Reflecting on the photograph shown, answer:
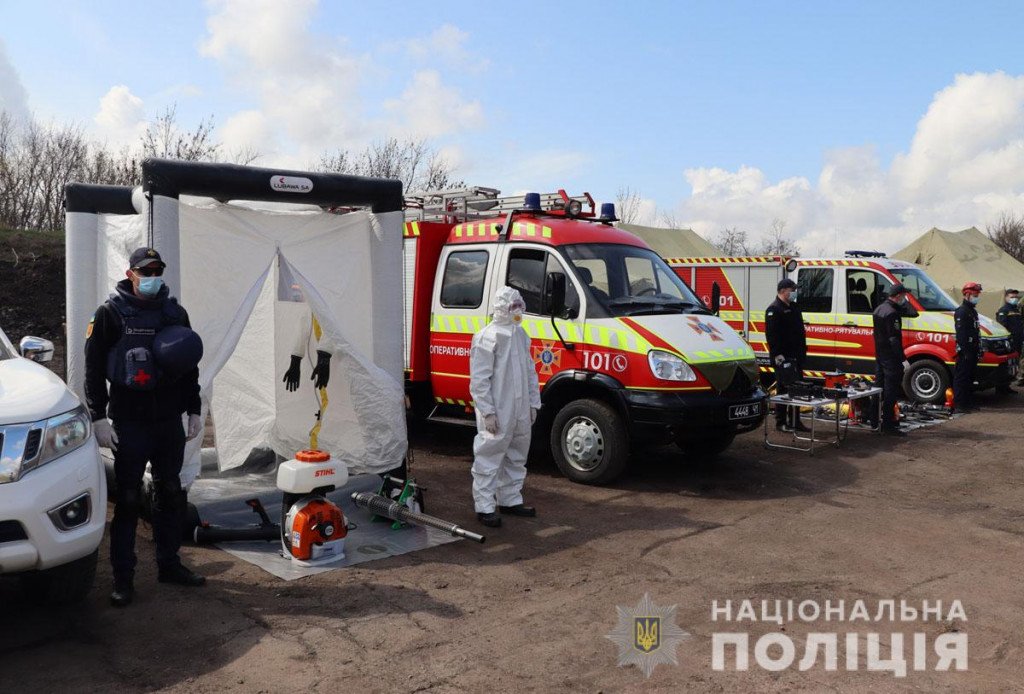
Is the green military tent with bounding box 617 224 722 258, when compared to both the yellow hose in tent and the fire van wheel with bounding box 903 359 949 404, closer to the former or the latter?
the fire van wheel with bounding box 903 359 949 404

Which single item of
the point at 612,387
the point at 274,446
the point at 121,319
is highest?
the point at 121,319

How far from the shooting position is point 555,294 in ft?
25.8

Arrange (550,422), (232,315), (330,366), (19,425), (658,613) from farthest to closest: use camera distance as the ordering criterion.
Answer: (550,422)
(330,366)
(232,315)
(658,613)
(19,425)

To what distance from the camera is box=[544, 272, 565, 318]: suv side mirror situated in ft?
25.7

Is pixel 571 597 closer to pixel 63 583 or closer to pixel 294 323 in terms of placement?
pixel 63 583

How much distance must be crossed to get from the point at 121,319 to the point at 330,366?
104 inches

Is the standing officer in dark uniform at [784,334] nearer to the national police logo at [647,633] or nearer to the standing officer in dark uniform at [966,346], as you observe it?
the standing officer in dark uniform at [966,346]

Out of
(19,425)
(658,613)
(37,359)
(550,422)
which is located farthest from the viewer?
(550,422)

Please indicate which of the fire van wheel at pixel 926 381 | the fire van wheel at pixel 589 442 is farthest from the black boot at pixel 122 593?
the fire van wheel at pixel 926 381

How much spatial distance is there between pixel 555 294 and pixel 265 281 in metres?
2.63

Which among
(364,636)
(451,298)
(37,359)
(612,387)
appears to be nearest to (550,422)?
(612,387)

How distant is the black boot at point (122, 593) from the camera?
4781 mm

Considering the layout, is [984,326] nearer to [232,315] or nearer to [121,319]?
[232,315]

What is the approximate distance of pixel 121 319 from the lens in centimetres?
483
